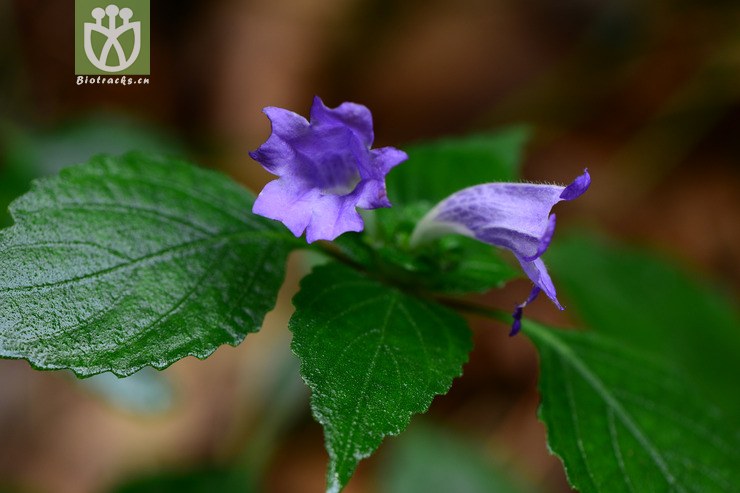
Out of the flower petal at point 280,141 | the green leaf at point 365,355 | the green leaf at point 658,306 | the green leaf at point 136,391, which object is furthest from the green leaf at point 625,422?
the green leaf at point 136,391

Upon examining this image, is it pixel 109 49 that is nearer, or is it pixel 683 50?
pixel 109 49

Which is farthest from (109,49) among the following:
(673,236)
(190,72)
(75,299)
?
(673,236)

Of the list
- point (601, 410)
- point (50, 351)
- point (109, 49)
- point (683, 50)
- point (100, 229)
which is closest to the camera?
point (50, 351)

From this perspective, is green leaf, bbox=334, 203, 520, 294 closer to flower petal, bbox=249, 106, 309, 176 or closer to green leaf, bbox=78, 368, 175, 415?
flower petal, bbox=249, 106, 309, 176

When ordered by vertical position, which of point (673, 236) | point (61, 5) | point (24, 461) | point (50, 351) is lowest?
point (24, 461)

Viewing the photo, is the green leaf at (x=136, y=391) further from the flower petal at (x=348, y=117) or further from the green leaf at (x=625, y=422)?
the flower petal at (x=348, y=117)

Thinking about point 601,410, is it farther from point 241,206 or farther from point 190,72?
point 190,72
